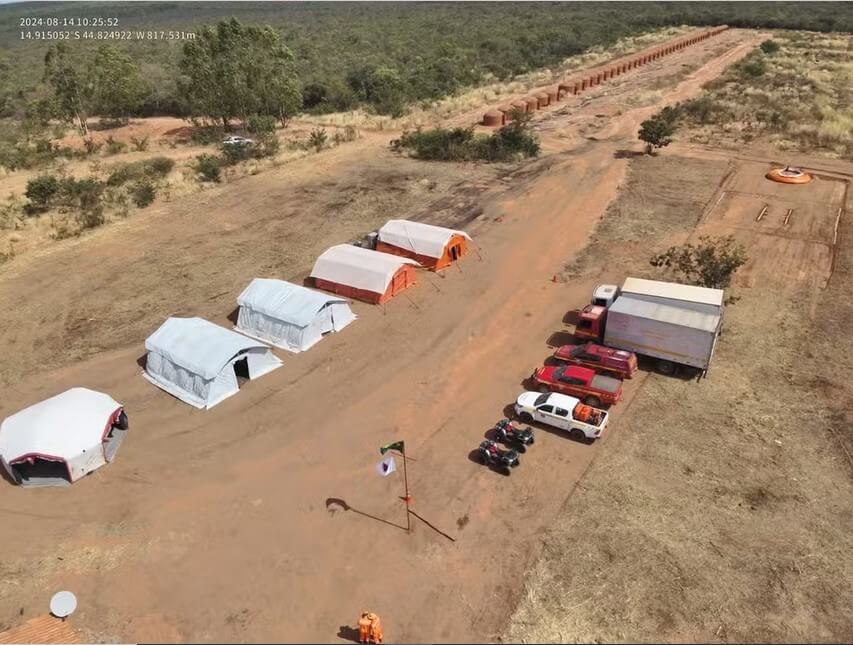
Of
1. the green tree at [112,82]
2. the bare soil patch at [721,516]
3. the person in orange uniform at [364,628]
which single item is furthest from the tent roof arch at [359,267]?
the green tree at [112,82]

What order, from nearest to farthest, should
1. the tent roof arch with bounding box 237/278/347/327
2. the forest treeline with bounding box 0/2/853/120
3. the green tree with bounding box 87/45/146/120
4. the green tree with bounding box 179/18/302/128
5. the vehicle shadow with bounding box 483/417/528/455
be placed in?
1. the vehicle shadow with bounding box 483/417/528/455
2. the tent roof arch with bounding box 237/278/347/327
3. the green tree with bounding box 179/18/302/128
4. the forest treeline with bounding box 0/2/853/120
5. the green tree with bounding box 87/45/146/120

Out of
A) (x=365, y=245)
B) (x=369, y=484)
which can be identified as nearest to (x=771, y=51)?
(x=365, y=245)

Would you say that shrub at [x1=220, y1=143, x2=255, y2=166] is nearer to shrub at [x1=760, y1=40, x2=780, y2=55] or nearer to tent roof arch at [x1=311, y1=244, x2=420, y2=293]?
tent roof arch at [x1=311, y1=244, x2=420, y2=293]

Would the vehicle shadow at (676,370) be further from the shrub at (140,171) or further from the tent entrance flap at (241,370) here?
the shrub at (140,171)

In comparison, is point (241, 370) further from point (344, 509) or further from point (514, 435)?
point (514, 435)

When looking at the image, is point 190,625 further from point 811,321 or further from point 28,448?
point 811,321

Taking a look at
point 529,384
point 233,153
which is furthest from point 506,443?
point 233,153

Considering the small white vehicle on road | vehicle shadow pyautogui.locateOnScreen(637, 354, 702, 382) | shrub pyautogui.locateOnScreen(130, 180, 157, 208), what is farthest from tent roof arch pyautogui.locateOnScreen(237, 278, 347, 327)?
the small white vehicle on road
